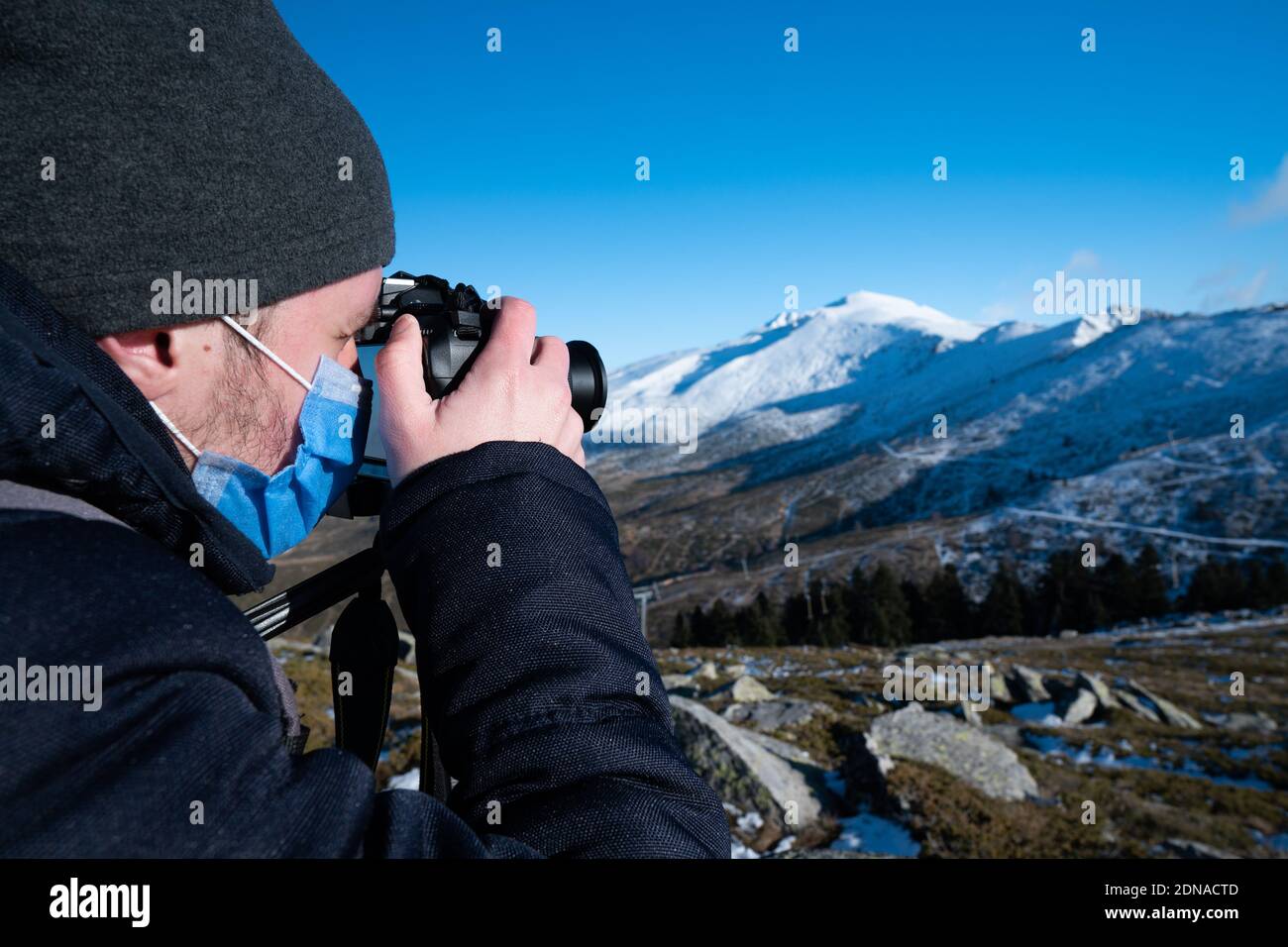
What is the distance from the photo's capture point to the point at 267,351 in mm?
1778

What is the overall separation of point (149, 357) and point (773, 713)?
18.0 meters

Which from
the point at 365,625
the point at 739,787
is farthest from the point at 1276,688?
the point at 365,625

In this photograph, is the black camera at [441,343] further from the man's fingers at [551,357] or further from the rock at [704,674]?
the rock at [704,674]

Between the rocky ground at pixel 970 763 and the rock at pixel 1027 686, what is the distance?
52mm

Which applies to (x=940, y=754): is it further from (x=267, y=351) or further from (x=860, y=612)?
(x=860, y=612)

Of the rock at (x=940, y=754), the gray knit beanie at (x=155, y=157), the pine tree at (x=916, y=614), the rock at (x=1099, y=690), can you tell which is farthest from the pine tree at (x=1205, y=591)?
the gray knit beanie at (x=155, y=157)

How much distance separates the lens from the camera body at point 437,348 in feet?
6.02

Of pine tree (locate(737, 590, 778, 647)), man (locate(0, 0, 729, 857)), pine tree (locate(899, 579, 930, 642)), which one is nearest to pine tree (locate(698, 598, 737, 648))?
pine tree (locate(737, 590, 778, 647))

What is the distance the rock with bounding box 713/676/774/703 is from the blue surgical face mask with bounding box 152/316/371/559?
755 inches

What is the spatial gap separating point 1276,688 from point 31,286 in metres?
51.8

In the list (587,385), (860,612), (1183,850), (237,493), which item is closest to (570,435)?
(587,385)

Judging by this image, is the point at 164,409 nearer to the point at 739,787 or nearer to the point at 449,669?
the point at 449,669

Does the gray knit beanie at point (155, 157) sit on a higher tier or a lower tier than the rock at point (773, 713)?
higher

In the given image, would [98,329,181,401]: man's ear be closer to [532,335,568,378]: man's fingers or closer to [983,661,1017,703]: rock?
[532,335,568,378]: man's fingers
